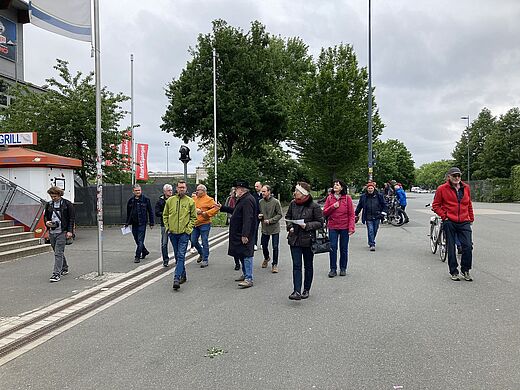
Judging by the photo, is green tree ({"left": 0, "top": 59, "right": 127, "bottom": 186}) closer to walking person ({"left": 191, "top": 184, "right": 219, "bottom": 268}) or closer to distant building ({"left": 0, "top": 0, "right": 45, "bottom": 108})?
walking person ({"left": 191, "top": 184, "right": 219, "bottom": 268})

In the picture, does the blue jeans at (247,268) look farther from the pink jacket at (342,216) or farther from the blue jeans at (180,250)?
the pink jacket at (342,216)

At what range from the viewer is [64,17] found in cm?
845

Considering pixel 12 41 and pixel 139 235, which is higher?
pixel 12 41

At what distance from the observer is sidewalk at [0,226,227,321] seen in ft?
22.5

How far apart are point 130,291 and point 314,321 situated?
358 centimetres

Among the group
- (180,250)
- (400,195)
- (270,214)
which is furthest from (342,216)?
(400,195)

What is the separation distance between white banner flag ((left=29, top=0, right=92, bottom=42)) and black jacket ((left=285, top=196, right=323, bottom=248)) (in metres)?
5.44

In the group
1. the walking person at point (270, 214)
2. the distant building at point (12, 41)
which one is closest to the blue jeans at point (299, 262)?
the walking person at point (270, 214)

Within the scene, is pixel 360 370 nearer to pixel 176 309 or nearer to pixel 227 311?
pixel 227 311

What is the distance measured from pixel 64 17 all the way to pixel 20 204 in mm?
6582

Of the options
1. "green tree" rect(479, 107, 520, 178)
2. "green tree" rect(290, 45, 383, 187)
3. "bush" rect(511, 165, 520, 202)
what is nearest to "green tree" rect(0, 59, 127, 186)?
Result: "green tree" rect(290, 45, 383, 187)

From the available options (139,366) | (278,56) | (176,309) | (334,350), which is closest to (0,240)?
(176,309)

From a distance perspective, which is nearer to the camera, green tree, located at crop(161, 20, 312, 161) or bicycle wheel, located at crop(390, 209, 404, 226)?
bicycle wheel, located at crop(390, 209, 404, 226)

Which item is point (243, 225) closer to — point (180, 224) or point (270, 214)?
point (180, 224)
